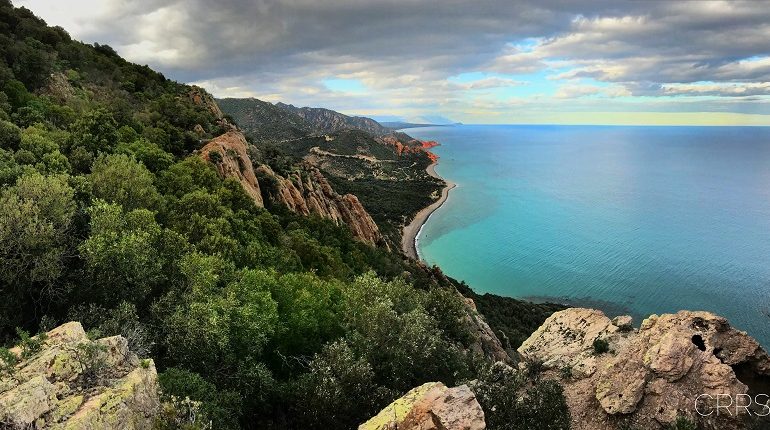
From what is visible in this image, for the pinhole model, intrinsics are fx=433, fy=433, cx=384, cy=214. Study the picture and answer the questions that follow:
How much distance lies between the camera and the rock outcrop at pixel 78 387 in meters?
9.55

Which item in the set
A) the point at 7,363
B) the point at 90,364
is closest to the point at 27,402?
the point at 90,364

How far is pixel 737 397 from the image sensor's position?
18109 millimetres

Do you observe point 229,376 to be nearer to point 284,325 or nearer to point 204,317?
point 204,317

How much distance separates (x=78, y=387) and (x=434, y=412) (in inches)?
352

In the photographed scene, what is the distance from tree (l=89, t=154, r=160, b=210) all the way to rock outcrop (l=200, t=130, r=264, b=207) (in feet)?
54.3

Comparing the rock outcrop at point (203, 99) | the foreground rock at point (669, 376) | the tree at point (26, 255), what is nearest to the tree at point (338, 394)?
the foreground rock at point (669, 376)

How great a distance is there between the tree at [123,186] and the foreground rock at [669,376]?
26.0 metres

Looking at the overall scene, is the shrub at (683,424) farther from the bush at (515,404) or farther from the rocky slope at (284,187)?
the rocky slope at (284,187)

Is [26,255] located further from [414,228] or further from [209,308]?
[414,228]

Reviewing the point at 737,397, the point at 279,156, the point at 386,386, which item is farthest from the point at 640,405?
the point at 279,156

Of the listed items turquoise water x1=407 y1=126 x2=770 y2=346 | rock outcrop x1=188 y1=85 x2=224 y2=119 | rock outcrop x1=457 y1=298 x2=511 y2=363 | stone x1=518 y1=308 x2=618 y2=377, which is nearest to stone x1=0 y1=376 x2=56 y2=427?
rock outcrop x1=457 y1=298 x2=511 y2=363

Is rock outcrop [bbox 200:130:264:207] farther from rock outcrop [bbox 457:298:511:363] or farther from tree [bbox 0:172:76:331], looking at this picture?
tree [bbox 0:172:76:331]

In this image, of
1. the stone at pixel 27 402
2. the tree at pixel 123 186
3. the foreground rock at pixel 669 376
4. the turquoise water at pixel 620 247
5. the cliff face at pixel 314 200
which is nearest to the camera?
the stone at pixel 27 402

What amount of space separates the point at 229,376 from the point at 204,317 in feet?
8.12
